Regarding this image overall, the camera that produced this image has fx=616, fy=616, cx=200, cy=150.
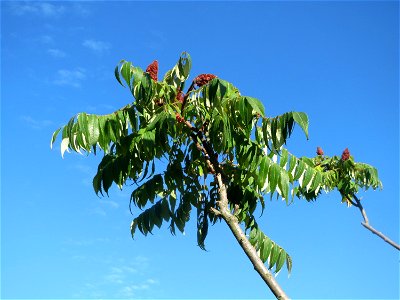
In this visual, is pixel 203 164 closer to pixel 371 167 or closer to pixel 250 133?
pixel 250 133

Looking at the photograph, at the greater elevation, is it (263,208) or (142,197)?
(142,197)

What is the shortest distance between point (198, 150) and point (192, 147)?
7 centimetres

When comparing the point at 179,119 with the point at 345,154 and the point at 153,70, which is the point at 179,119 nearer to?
the point at 153,70

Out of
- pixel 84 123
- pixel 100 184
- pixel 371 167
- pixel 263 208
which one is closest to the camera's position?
pixel 84 123

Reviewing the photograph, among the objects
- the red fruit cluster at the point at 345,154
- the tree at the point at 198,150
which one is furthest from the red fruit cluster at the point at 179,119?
the red fruit cluster at the point at 345,154

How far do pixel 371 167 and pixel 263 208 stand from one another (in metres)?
2.65

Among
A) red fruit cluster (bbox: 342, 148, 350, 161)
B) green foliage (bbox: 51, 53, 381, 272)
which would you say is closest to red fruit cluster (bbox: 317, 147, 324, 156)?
red fruit cluster (bbox: 342, 148, 350, 161)

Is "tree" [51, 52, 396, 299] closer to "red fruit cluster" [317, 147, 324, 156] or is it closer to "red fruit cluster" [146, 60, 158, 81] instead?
"red fruit cluster" [146, 60, 158, 81]

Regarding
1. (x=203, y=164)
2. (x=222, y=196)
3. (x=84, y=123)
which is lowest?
(x=222, y=196)

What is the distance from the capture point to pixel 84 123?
5457mm

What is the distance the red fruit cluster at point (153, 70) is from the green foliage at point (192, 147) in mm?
121

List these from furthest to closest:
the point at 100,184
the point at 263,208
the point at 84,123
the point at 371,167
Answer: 1. the point at 371,167
2. the point at 263,208
3. the point at 100,184
4. the point at 84,123

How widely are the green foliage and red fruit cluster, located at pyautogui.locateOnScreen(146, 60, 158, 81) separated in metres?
0.12

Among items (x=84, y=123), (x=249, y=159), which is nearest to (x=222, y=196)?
(x=249, y=159)
